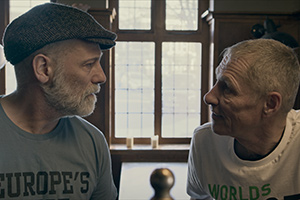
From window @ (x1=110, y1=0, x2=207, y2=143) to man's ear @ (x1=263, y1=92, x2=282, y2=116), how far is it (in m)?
3.37

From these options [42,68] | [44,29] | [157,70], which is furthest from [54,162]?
[157,70]

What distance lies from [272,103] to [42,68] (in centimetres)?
89

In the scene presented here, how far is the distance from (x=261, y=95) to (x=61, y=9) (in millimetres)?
831

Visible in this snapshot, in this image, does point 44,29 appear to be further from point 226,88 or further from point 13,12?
point 13,12

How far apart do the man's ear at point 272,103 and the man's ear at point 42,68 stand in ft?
2.77

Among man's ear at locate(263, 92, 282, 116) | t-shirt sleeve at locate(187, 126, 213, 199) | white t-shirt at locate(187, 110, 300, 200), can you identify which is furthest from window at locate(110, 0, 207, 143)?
man's ear at locate(263, 92, 282, 116)

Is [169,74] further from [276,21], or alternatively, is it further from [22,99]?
[22,99]

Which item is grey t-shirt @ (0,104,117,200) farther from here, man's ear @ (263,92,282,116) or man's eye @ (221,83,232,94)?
man's ear @ (263,92,282,116)

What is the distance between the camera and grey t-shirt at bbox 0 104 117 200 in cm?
136

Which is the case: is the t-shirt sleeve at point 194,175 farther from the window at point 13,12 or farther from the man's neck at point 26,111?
the window at point 13,12

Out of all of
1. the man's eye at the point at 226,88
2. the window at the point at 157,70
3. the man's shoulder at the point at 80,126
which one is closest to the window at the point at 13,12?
the window at the point at 157,70

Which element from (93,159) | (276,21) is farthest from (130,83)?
(93,159)

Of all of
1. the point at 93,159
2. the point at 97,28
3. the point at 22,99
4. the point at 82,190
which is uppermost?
the point at 97,28

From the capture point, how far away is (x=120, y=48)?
4777 mm
